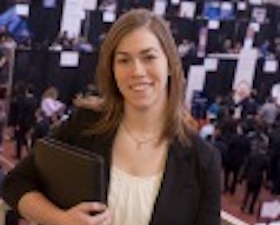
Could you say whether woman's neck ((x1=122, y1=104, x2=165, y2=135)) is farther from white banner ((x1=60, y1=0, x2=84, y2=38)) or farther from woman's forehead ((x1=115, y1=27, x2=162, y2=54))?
white banner ((x1=60, y1=0, x2=84, y2=38))

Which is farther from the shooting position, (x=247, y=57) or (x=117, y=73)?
(x=247, y=57)

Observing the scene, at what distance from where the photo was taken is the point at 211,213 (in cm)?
167

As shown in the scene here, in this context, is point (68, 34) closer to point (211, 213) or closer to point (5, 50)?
point (5, 50)

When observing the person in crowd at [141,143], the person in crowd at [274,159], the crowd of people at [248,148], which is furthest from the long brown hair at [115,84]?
the person in crowd at [274,159]

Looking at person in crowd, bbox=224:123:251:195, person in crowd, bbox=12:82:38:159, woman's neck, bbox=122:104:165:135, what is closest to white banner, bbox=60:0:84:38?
person in crowd, bbox=12:82:38:159

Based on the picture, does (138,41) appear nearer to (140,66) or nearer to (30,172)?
(140,66)

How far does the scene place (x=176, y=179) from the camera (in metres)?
1.68

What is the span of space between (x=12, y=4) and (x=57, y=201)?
1269 cm

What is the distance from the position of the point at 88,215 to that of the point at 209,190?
0.33 metres

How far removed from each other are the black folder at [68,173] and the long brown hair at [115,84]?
0.15 metres

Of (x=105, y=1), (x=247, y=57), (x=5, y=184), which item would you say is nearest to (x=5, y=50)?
(x=247, y=57)

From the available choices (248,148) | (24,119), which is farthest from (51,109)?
(248,148)

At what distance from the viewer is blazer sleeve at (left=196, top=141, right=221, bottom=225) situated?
5.48 ft

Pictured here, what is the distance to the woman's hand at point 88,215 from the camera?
1522mm
